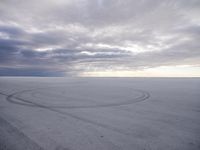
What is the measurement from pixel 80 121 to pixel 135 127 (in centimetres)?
234

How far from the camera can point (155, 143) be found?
12.3ft

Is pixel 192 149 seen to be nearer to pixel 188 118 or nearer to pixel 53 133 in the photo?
pixel 188 118

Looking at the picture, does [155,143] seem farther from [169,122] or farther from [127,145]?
[169,122]

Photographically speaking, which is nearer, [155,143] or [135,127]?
[155,143]

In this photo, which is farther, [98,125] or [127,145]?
[98,125]

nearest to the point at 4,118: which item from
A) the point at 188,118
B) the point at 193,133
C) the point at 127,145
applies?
the point at 127,145

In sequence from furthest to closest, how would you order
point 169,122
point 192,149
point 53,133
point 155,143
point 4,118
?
point 4,118 < point 169,122 < point 53,133 < point 155,143 < point 192,149

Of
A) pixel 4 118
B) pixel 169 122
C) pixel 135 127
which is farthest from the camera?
pixel 4 118

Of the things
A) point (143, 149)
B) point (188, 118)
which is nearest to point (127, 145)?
point (143, 149)

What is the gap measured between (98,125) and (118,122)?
95cm

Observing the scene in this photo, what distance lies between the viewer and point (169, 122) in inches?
211

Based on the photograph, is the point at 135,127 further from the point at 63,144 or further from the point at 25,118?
the point at 25,118

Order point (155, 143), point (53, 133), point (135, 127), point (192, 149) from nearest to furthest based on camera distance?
1. point (192, 149)
2. point (155, 143)
3. point (53, 133)
4. point (135, 127)

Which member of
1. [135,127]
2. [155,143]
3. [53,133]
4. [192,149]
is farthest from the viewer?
[135,127]
